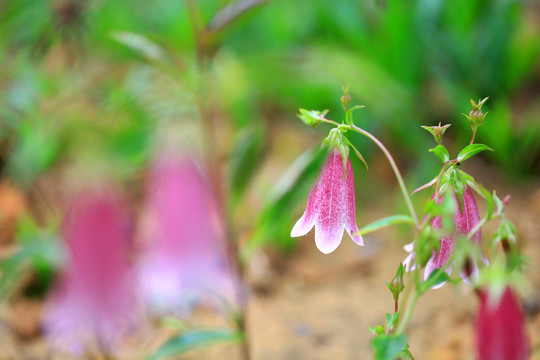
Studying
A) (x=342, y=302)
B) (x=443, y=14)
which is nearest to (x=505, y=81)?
(x=443, y=14)

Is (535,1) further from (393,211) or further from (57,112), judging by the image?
(57,112)

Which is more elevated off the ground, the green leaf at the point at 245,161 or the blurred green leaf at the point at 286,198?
the green leaf at the point at 245,161

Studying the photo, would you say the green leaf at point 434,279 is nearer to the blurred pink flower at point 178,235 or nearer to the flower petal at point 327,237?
the flower petal at point 327,237

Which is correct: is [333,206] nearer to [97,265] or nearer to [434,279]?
[434,279]

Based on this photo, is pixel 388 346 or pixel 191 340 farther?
pixel 191 340

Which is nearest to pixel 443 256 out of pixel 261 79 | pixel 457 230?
pixel 457 230

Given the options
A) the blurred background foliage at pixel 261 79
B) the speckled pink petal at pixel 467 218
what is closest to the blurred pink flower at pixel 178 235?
the blurred background foliage at pixel 261 79

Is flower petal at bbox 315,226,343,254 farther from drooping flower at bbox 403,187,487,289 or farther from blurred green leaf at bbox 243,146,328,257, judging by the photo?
blurred green leaf at bbox 243,146,328,257
